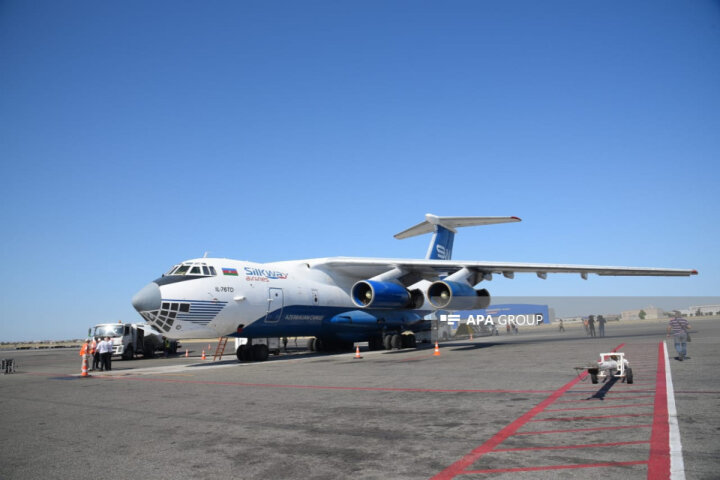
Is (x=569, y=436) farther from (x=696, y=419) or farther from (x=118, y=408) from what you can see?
(x=118, y=408)

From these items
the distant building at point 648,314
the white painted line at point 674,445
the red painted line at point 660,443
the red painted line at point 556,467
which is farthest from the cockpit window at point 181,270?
the distant building at point 648,314

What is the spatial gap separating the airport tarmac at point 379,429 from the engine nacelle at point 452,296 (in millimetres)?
8347

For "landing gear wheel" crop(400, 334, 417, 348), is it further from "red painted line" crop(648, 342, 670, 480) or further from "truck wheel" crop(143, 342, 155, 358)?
"red painted line" crop(648, 342, 670, 480)

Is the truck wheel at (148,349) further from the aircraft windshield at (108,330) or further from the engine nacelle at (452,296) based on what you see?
the engine nacelle at (452,296)

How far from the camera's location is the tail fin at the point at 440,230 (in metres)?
23.7

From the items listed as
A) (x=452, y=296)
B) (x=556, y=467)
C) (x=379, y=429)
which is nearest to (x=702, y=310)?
Answer: (x=452, y=296)

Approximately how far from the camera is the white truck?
22.9 meters

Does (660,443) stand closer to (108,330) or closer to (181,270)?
(181,270)

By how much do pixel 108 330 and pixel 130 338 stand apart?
1003mm

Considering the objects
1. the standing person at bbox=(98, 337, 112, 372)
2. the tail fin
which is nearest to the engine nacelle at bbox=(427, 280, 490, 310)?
the tail fin

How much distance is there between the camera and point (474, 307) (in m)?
19.7

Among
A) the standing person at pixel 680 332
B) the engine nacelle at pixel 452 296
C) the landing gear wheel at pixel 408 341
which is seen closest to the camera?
the standing person at pixel 680 332

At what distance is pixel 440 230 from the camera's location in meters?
24.3

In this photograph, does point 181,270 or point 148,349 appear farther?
point 148,349
